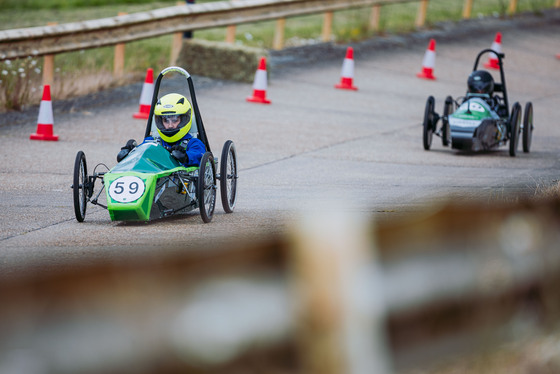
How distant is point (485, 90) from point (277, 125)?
282cm

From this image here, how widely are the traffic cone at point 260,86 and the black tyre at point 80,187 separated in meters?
7.42

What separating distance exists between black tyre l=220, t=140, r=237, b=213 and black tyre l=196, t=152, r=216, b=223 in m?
0.10

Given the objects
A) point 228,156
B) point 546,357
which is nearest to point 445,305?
point 546,357

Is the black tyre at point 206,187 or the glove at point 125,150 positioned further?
the glove at point 125,150

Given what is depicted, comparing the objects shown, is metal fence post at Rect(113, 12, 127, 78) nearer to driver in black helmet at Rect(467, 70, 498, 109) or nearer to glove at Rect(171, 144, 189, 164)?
A: driver in black helmet at Rect(467, 70, 498, 109)

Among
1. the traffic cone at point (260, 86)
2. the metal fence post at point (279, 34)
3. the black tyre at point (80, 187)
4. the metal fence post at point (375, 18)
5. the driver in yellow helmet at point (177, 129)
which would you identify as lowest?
the black tyre at point (80, 187)

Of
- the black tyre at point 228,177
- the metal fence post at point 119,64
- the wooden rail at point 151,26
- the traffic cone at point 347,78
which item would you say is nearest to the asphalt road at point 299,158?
the black tyre at point 228,177

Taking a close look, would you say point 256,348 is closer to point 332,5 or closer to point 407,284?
point 407,284

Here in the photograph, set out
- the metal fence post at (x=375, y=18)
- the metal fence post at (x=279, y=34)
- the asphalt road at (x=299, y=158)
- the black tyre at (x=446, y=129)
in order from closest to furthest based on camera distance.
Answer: the asphalt road at (x=299, y=158)
the black tyre at (x=446, y=129)
the metal fence post at (x=279, y=34)
the metal fence post at (x=375, y=18)

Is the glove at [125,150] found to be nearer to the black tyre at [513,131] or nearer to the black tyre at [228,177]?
the black tyre at [228,177]

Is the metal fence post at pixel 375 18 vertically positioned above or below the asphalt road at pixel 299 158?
above

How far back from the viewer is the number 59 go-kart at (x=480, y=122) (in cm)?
1308

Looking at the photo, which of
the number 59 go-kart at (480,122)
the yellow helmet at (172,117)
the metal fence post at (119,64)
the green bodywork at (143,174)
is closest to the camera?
the green bodywork at (143,174)

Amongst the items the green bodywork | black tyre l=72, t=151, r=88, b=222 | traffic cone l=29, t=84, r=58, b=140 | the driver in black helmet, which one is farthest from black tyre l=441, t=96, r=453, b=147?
black tyre l=72, t=151, r=88, b=222
